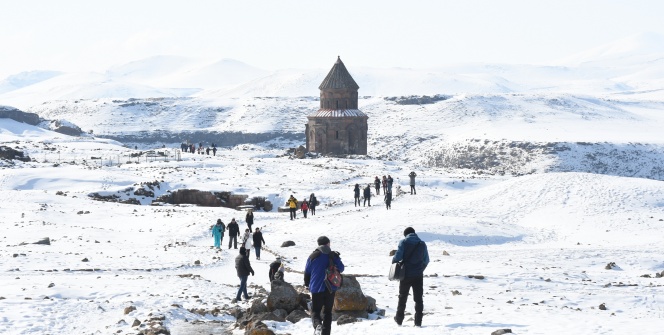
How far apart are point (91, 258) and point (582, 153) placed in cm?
8276

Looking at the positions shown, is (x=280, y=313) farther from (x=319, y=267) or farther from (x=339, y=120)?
(x=339, y=120)

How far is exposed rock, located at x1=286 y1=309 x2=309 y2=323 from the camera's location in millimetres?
15772

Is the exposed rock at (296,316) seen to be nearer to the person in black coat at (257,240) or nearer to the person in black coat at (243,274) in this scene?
the person in black coat at (243,274)

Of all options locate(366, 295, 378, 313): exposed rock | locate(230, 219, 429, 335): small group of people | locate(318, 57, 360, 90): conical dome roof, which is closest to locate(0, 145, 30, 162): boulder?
locate(318, 57, 360, 90): conical dome roof

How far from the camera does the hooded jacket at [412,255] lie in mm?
13750

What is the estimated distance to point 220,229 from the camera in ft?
97.4

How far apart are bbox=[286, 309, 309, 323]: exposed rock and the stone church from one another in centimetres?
6201

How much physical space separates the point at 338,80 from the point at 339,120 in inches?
163

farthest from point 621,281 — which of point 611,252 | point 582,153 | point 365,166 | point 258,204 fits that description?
point 582,153

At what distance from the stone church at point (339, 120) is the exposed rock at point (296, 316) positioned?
203ft

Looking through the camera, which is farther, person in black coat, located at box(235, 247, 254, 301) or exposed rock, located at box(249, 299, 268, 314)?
person in black coat, located at box(235, 247, 254, 301)

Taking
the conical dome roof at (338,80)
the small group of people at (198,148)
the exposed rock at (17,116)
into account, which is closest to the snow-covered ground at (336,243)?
the small group of people at (198,148)

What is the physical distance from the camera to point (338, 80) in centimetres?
7869

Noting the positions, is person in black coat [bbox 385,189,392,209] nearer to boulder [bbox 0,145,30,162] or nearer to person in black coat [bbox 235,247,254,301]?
person in black coat [bbox 235,247,254,301]
